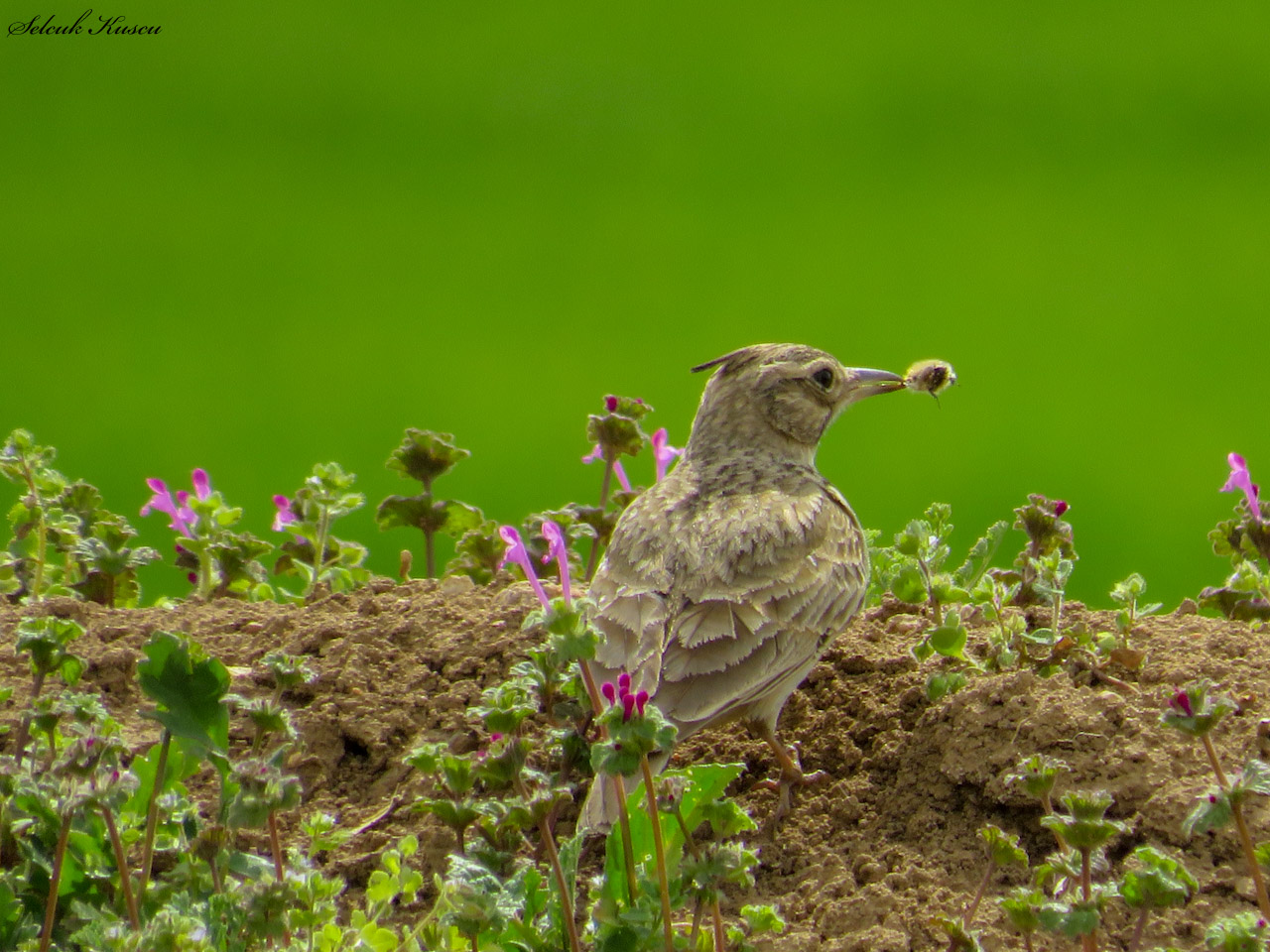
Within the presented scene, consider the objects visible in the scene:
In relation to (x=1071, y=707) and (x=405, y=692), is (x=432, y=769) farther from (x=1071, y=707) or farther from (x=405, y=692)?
(x=1071, y=707)

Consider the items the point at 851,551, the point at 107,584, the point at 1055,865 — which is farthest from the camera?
the point at 107,584

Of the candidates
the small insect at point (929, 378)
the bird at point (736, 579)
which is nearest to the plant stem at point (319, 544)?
the bird at point (736, 579)


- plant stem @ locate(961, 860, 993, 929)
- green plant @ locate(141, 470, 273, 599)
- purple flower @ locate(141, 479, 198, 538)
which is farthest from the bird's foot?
purple flower @ locate(141, 479, 198, 538)

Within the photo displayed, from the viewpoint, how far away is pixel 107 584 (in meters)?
5.00

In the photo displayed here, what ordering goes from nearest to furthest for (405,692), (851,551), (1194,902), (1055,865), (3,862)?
1. (1055,865)
2. (1194,902)
3. (3,862)
4. (405,692)
5. (851,551)

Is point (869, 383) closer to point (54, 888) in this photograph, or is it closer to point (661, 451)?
point (661, 451)

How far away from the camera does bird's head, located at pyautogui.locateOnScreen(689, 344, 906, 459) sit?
17.2ft

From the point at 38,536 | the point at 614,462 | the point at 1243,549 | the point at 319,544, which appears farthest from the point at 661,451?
the point at 38,536

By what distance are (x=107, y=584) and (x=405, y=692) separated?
1.50 m

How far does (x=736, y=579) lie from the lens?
13.1 feet

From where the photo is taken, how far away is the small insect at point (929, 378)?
547 cm

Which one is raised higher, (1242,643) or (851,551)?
(851,551)

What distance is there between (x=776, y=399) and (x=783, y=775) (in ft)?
6.05

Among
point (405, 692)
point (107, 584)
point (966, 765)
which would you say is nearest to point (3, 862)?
point (405, 692)
